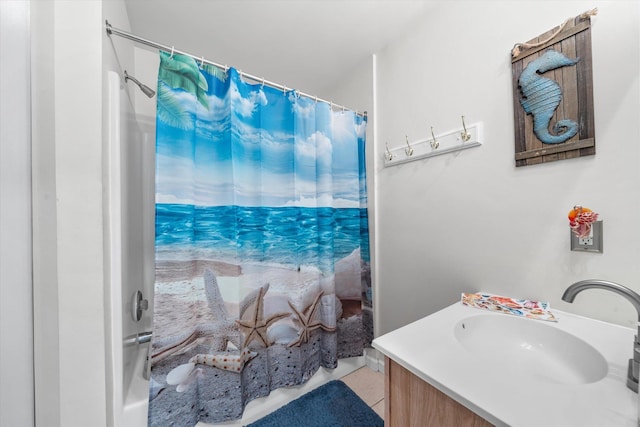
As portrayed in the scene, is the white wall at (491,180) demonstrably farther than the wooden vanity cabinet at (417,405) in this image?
Yes

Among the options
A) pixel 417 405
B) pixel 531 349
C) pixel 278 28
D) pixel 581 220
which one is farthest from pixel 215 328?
pixel 278 28

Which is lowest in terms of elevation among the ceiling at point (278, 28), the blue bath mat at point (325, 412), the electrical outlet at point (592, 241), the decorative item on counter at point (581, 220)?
the blue bath mat at point (325, 412)

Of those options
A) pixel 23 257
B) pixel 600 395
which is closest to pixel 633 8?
pixel 600 395

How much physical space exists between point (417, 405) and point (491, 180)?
0.94 meters

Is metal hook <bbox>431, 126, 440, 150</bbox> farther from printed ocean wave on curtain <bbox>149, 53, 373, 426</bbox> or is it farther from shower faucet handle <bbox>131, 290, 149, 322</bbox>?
shower faucet handle <bbox>131, 290, 149, 322</bbox>

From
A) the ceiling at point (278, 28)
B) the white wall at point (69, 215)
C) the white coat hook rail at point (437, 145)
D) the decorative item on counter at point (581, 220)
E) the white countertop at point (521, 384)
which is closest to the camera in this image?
the white countertop at point (521, 384)

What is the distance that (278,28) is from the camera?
1.32 metres

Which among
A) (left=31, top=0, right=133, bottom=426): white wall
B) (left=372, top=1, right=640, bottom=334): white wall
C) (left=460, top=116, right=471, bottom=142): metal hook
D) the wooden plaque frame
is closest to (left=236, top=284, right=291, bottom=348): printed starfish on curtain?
(left=31, top=0, right=133, bottom=426): white wall

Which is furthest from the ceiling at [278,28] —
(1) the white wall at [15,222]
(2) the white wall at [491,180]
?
(1) the white wall at [15,222]

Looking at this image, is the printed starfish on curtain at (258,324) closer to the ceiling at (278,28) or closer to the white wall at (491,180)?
the white wall at (491,180)

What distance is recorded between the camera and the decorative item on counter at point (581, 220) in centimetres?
75

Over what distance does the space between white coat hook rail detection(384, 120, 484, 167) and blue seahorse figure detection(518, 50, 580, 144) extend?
0.60 feet

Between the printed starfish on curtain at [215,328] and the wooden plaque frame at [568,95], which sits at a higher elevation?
the wooden plaque frame at [568,95]

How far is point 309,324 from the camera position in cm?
130
